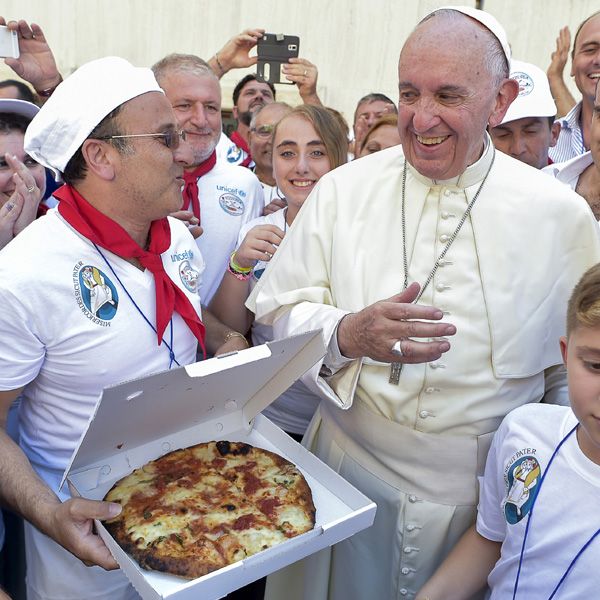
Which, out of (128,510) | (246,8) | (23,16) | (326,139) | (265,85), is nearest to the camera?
(128,510)

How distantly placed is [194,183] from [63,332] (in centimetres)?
170

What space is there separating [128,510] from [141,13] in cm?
945

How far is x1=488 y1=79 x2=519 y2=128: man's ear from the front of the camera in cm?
210

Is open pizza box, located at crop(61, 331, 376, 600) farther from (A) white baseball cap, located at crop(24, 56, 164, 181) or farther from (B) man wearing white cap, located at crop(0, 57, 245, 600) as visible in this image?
(A) white baseball cap, located at crop(24, 56, 164, 181)

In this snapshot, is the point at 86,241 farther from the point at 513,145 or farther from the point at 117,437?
the point at 513,145

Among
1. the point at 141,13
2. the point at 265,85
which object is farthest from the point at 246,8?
the point at 265,85

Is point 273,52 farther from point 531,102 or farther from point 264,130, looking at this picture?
point 531,102

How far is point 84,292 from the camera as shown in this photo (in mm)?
2045

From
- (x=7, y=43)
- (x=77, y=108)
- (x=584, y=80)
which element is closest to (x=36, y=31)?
(x=7, y=43)

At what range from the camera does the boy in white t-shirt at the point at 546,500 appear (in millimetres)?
1609

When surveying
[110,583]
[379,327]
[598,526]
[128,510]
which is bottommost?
[110,583]

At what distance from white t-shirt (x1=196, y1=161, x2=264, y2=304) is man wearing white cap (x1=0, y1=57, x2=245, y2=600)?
104cm

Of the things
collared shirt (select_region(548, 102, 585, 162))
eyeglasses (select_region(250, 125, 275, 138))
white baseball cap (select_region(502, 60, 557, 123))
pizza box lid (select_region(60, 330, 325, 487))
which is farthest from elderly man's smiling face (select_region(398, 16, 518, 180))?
eyeglasses (select_region(250, 125, 275, 138))

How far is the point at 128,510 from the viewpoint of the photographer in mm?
1786
